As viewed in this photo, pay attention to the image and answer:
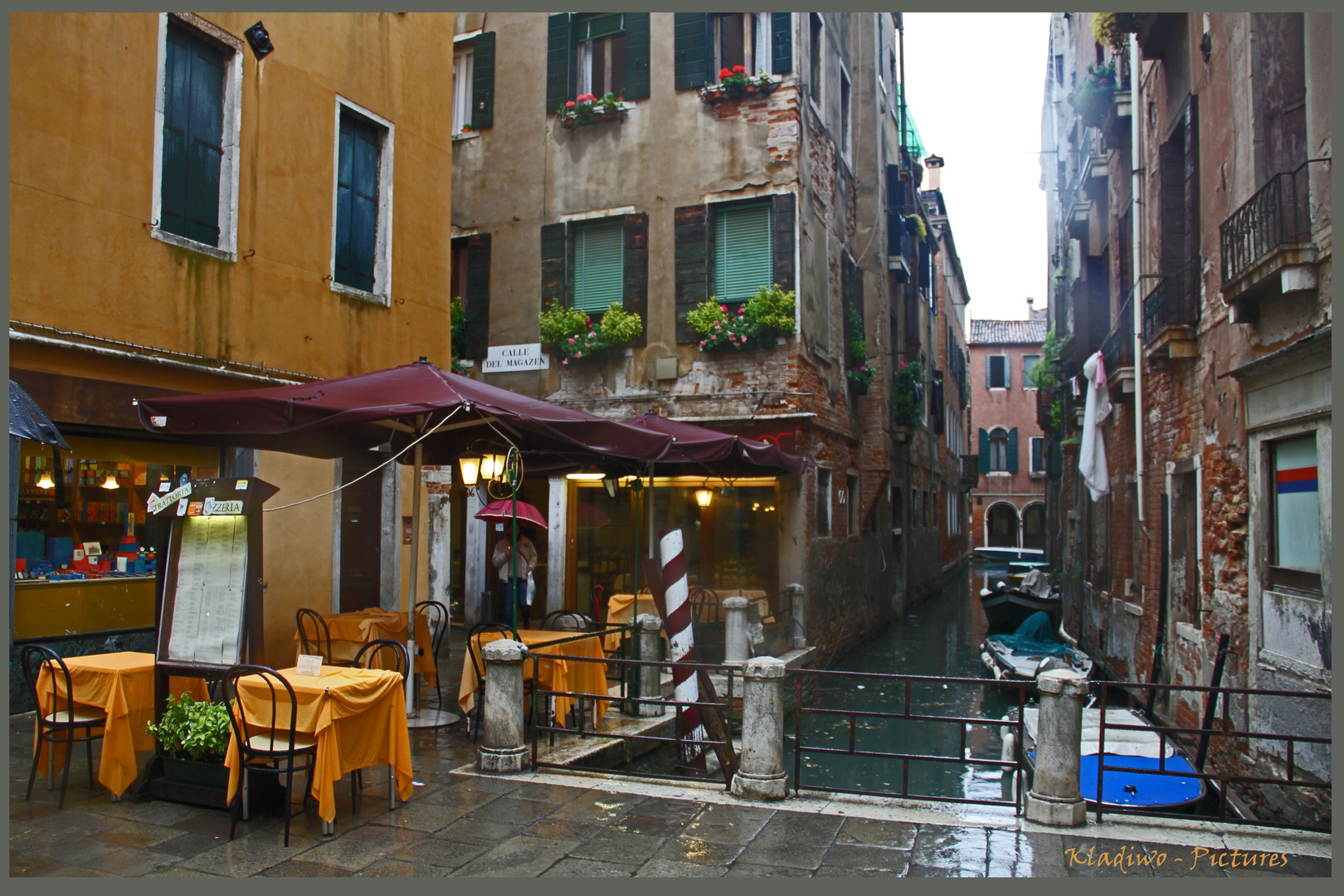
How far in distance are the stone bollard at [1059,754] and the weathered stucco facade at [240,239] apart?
6.87 metres

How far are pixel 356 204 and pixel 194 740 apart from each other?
6601 millimetres

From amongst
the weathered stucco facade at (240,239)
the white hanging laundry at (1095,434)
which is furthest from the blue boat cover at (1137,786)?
the weathered stucco facade at (240,239)

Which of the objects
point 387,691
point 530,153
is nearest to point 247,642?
→ point 387,691

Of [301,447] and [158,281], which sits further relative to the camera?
[158,281]

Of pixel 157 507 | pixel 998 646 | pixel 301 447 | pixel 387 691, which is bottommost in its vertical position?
pixel 998 646

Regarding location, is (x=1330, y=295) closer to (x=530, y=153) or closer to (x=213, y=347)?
(x=213, y=347)

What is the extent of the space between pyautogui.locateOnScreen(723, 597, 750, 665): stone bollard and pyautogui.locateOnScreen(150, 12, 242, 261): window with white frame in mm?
6316

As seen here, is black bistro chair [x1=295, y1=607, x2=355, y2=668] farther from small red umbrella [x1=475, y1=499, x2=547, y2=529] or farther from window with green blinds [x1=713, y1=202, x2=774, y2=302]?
window with green blinds [x1=713, y1=202, x2=774, y2=302]

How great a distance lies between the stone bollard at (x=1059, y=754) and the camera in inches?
202

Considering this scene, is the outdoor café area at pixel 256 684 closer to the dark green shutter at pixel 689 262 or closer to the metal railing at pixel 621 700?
the metal railing at pixel 621 700

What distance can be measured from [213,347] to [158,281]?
0.73m

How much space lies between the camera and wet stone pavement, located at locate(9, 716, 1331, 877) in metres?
4.48

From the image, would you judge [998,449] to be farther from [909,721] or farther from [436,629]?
[436,629]

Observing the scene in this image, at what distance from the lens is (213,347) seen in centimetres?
835
